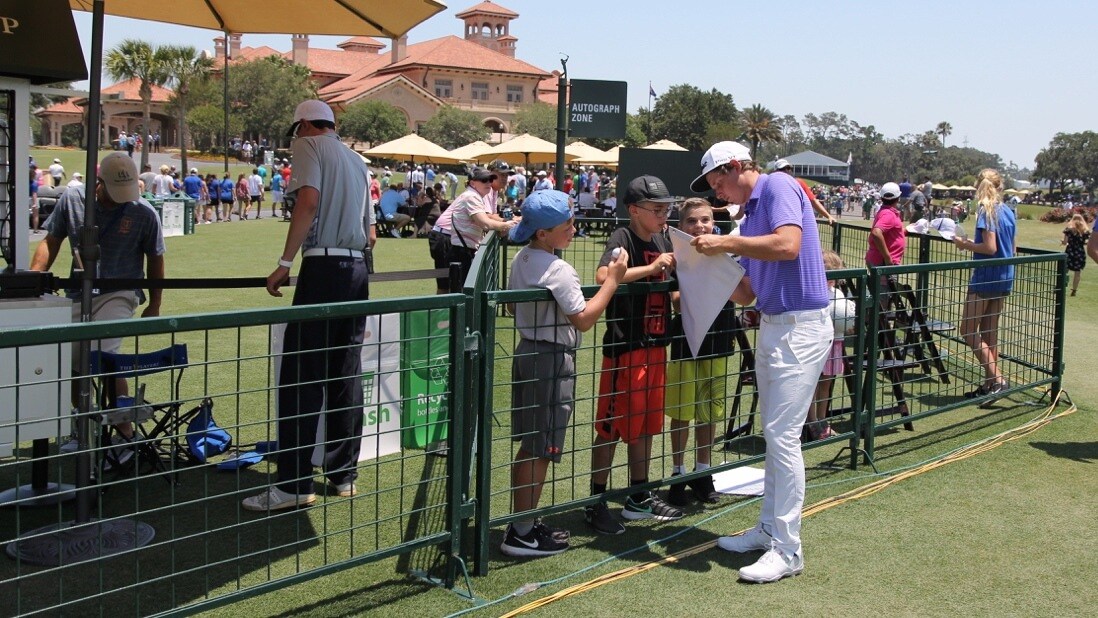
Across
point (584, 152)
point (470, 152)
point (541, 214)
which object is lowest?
point (541, 214)

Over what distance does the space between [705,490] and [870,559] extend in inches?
43.2

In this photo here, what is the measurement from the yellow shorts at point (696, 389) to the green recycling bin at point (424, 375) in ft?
3.96

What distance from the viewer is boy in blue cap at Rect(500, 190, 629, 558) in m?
4.50

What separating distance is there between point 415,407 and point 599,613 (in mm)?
1778

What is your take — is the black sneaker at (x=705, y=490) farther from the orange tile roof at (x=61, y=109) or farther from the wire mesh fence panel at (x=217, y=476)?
the orange tile roof at (x=61, y=109)

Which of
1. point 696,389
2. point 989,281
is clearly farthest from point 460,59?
point 696,389

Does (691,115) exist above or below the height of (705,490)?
above

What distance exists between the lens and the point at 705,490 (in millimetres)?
5699

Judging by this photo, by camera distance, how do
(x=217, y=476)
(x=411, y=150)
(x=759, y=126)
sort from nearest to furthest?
1. (x=217, y=476)
2. (x=411, y=150)
3. (x=759, y=126)

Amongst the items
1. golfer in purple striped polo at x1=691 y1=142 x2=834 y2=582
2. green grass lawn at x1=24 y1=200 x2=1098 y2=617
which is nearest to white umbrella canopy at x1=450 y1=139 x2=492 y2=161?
green grass lawn at x1=24 y1=200 x2=1098 y2=617

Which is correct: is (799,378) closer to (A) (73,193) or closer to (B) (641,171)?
(A) (73,193)

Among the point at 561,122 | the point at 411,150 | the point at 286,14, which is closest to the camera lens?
the point at 286,14

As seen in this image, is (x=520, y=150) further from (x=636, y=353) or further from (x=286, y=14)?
(x=636, y=353)

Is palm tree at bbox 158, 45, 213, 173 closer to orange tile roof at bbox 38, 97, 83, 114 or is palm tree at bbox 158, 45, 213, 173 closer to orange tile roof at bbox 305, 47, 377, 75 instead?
orange tile roof at bbox 38, 97, 83, 114
